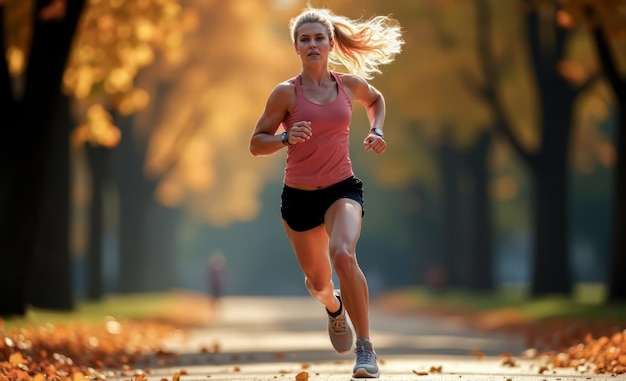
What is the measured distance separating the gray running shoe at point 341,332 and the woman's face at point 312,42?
1902 millimetres

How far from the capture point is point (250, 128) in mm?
49844

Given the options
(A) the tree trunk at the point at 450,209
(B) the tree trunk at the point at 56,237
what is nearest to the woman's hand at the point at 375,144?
(B) the tree trunk at the point at 56,237

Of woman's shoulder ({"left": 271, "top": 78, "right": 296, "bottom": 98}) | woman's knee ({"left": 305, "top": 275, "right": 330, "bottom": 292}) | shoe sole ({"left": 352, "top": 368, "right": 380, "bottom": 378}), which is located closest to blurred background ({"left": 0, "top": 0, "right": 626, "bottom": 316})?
woman's shoulder ({"left": 271, "top": 78, "right": 296, "bottom": 98})

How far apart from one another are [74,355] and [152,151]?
91.8 feet

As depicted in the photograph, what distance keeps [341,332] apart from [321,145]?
162 cm

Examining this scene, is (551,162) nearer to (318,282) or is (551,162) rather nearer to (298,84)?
(318,282)

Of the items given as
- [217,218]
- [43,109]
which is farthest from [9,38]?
[217,218]

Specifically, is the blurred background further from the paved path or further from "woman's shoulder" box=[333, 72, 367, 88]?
the paved path

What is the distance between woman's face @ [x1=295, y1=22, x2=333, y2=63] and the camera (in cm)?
884

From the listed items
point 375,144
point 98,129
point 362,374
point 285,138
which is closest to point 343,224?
point 375,144

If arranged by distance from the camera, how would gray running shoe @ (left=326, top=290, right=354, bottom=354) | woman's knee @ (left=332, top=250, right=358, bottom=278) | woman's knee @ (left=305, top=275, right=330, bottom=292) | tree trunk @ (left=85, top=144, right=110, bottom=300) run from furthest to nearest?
tree trunk @ (left=85, top=144, right=110, bottom=300) < gray running shoe @ (left=326, top=290, right=354, bottom=354) < woman's knee @ (left=305, top=275, right=330, bottom=292) < woman's knee @ (left=332, top=250, right=358, bottom=278)

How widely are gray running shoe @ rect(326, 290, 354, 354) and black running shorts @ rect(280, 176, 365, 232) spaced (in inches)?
35.8

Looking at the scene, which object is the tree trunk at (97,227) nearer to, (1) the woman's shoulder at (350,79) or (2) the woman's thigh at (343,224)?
(1) the woman's shoulder at (350,79)

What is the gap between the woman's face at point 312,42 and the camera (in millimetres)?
8844
